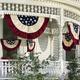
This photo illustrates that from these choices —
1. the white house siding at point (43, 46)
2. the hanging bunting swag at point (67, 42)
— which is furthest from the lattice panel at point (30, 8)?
the hanging bunting swag at point (67, 42)

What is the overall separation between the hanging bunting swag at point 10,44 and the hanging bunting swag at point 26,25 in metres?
1.17

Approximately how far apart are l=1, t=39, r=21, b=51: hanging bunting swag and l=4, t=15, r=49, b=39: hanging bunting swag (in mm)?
1169

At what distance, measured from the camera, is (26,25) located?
763 inches

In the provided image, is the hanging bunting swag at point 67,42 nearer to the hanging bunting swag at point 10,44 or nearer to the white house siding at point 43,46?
the white house siding at point 43,46

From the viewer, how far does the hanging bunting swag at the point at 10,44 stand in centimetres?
2039

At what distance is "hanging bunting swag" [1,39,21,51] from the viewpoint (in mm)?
20391

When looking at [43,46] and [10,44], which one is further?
[43,46]

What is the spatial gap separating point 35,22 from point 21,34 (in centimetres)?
94

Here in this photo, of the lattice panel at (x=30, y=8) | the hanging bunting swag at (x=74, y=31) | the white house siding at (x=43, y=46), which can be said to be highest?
the lattice panel at (x=30, y=8)

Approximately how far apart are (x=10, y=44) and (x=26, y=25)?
1625 millimetres

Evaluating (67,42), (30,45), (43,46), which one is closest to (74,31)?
(67,42)

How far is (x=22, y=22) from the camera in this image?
63.3 ft

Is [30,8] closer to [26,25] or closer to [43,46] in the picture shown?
[26,25]

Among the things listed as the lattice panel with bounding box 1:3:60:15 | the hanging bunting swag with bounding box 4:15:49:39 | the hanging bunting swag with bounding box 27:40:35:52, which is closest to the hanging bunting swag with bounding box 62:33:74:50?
the hanging bunting swag with bounding box 27:40:35:52
